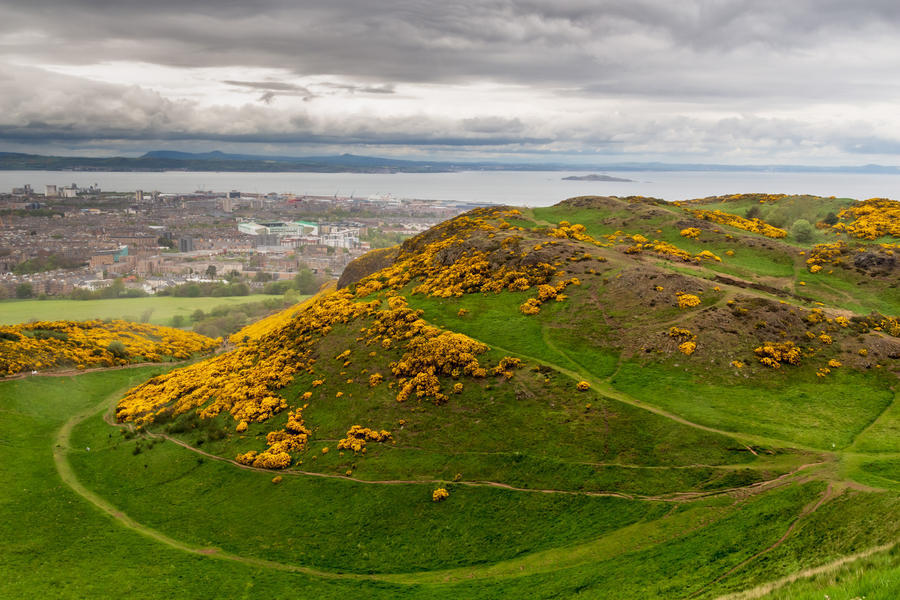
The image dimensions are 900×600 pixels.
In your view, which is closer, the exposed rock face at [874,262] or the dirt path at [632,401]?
the dirt path at [632,401]

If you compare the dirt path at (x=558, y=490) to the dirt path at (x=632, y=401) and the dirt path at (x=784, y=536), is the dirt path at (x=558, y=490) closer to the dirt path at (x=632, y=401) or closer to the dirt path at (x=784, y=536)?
the dirt path at (x=784, y=536)

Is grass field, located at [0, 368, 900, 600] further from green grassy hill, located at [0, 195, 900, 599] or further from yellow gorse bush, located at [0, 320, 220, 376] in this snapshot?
yellow gorse bush, located at [0, 320, 220, 376]

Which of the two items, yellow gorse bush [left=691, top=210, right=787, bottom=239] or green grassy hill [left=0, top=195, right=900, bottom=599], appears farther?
yellow gorse bush [left=691, top=210, right=787, bottom=239]

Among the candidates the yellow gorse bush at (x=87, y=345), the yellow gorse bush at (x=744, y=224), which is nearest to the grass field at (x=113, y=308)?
the yellow gorse bush at (x=87, y=345)

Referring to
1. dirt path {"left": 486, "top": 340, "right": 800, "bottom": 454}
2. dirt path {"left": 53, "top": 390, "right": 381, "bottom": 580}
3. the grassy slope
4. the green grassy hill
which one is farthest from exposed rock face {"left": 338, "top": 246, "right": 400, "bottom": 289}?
the grassy slope

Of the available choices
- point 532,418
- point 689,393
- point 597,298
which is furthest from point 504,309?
point 689,393

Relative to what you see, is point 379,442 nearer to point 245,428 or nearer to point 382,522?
point 382,522

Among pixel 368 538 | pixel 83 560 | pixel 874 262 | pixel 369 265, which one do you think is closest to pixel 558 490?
pixel 368 538
